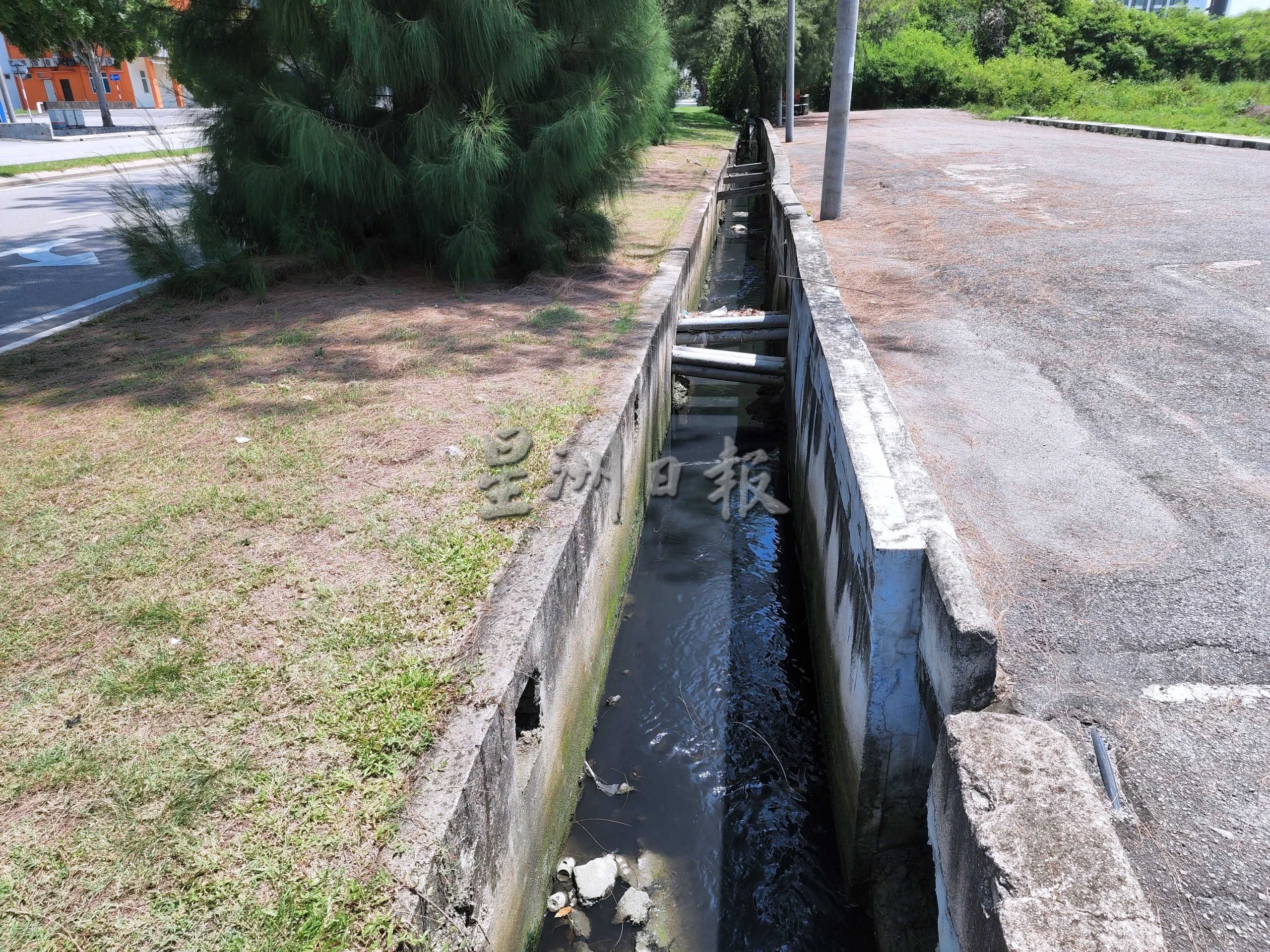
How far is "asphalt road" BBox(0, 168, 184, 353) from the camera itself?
7.60m

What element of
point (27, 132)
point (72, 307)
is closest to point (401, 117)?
point (72, 307)

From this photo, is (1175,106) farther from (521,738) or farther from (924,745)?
(521,738)

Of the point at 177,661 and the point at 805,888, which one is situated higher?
the point at 177,661

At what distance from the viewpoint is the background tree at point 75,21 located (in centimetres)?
781

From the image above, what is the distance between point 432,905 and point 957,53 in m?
42.2

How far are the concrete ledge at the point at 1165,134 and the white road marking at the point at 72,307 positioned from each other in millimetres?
17149

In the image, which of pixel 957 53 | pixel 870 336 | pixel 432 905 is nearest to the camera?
pixel 432 905

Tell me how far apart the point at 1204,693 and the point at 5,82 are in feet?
153

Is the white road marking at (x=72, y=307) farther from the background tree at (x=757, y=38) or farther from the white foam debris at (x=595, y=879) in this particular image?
the background tree at (x=757, y=38)

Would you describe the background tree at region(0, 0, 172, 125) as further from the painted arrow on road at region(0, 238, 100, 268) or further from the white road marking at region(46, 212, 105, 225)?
the painted arrow on road at region(0, 238, 100, 268)

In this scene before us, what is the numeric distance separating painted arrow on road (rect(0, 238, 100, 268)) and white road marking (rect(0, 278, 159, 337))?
5.56ft

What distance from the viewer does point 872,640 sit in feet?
11.1

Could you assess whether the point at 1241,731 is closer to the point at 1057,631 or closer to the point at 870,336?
the point at 1057,631

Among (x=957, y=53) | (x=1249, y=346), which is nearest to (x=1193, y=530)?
(x=1249, y=346)
